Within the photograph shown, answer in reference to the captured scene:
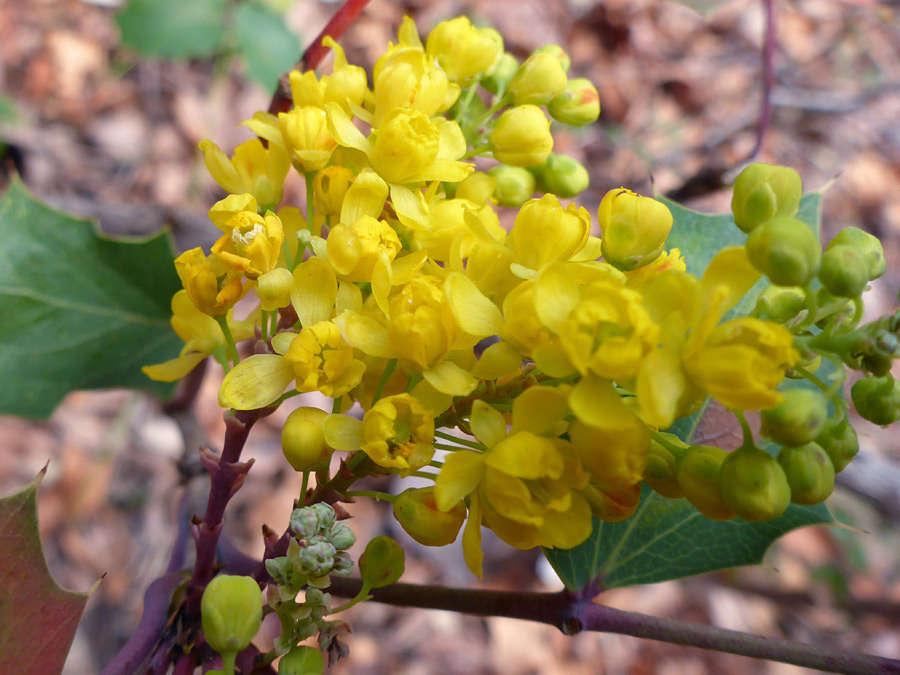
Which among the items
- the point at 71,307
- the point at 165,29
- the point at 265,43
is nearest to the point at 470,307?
the point at 71,307

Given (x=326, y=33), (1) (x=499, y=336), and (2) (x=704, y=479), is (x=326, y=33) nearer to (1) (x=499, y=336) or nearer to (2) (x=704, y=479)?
(1) (x=499, y=336)

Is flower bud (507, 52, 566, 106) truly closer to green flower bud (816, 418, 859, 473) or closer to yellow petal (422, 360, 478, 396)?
yellow petal (422, 360, 478, 396)

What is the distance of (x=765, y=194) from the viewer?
74 cm

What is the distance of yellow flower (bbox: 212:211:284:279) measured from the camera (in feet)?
2.56

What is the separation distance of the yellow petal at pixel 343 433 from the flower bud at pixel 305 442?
2 centimetres

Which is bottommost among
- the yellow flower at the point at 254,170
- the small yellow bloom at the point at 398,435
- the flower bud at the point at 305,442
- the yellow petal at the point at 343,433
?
the flower bud at the point at 305,442

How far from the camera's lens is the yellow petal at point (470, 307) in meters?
0.71

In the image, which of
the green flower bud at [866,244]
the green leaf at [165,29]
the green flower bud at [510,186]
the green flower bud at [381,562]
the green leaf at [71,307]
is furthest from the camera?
the green leaf at [165,29]

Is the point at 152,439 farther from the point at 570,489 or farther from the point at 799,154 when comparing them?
the point at 799,154

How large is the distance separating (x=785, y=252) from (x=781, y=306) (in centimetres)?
11

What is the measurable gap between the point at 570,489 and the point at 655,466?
104 millimetres

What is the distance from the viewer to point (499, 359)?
0.74m

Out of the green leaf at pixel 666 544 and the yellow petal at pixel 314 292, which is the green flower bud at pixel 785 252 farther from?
the green leaf at pixel 666 544

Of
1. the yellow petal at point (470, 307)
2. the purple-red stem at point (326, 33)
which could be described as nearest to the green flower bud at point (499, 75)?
the purple-red stem at point (326, 33)
